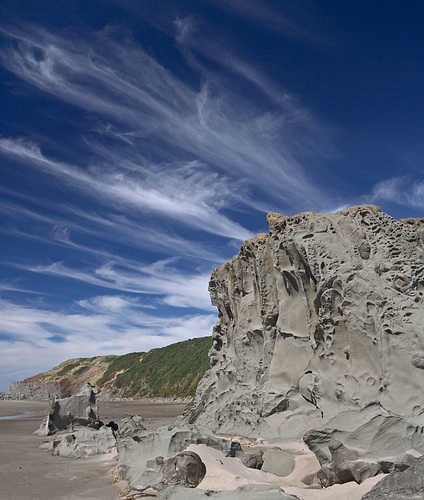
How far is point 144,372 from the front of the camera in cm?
5562

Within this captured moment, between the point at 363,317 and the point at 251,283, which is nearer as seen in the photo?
the point at 363,317

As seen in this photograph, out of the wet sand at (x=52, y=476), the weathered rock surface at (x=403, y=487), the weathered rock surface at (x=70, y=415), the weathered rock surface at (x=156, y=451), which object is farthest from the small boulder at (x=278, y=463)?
the weathered rock surface at (x=70, y=415)

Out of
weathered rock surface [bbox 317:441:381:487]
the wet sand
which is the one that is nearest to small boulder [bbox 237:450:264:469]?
weathered rock surface [bbox 317:441:381:487]

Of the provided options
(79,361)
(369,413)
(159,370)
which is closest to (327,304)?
(369,413)

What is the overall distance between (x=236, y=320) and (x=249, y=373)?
2.84 metres

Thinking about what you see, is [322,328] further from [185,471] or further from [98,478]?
[98,478]

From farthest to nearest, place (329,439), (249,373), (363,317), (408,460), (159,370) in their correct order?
(159,370)
(249,373)
(363,317)
(329,439)
(408,460)

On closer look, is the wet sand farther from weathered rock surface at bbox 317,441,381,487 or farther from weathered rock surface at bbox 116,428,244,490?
weathered rock surface at bbox 317,441,381,487

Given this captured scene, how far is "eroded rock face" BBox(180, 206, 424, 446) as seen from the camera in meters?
10.1

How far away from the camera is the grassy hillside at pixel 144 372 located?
46.4 meters

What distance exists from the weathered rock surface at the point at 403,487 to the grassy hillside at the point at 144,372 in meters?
39.5

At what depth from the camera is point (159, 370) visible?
53.9 metres

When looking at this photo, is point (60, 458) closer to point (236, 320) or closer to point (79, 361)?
point (236, 320)

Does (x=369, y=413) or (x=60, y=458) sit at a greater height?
(x=369, y=413)
